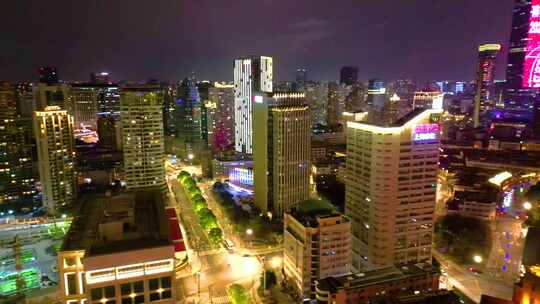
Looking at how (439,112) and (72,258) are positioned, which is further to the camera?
(439,112)

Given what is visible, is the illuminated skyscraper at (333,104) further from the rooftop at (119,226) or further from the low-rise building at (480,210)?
the rooftop at (119,226)

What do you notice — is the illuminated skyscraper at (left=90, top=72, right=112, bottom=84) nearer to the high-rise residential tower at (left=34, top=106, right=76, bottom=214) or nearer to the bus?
the high-rise residential tower at (left=34, top=106, right=76, bottom=214)

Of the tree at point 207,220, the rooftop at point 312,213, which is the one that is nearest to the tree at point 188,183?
the tree at point 207,220

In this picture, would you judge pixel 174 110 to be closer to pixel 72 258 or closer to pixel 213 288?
pixel 213 288

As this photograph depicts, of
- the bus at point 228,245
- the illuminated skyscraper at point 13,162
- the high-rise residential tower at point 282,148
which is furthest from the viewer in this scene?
the illuminated skyscraper at point 13,162

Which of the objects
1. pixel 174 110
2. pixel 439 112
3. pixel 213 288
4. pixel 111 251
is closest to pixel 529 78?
pixel 439 112
